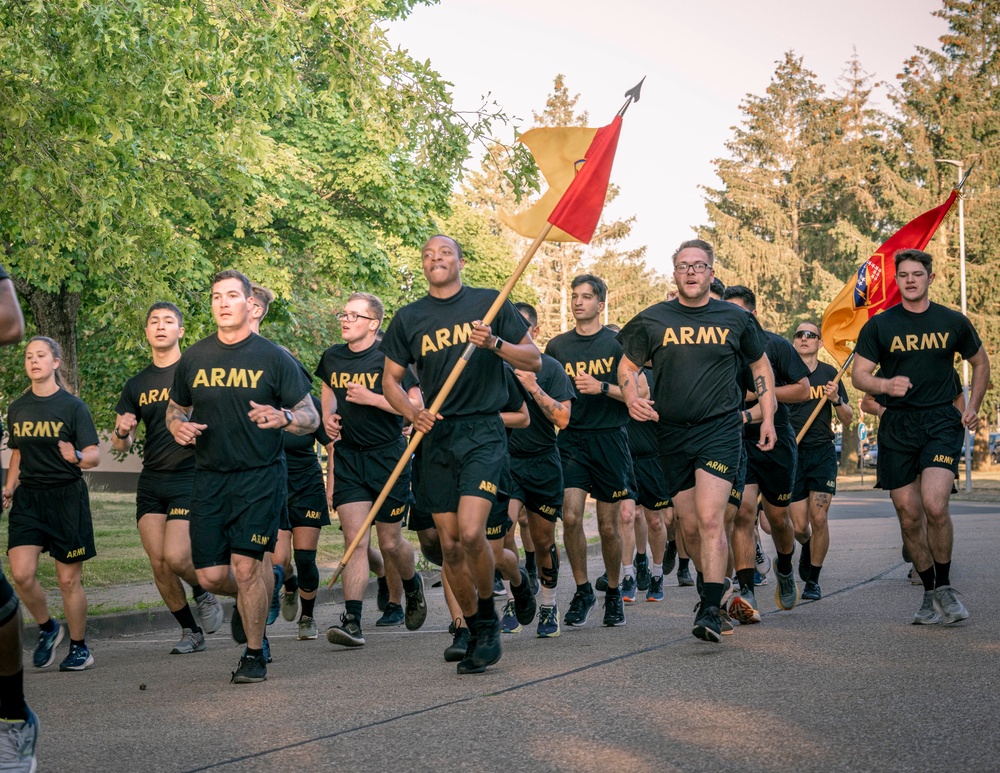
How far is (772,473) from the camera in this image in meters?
10.2

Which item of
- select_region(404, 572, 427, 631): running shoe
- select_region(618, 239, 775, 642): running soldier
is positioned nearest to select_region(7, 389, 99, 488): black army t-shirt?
select_region(404, 572, 427, 631): running shoe

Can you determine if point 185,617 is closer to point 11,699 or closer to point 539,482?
point 539,482

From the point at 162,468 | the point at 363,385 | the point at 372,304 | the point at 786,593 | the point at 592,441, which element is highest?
the point at 372,304

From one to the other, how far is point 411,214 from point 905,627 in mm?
20894

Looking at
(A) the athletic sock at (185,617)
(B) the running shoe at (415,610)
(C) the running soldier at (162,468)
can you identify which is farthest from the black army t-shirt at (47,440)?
(B) the running shoe at (415,610)

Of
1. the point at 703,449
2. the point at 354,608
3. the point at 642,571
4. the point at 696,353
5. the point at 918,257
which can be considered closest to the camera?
the point at 703,449

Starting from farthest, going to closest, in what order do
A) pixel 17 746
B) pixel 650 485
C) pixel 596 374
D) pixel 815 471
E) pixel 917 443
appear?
pixel 650 485 < pixel 815 471 < pixel 596 374 < pixel 917 443 < pixel 17 746

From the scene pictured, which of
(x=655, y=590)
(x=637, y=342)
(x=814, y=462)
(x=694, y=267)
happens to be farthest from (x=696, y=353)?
(x=814, y=462)

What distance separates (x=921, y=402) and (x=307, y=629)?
4488mm

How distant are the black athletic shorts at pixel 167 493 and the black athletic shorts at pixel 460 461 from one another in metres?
2.09

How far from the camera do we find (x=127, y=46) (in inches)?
462

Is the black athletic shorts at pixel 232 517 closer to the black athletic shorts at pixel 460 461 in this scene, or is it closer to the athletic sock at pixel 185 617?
the black athletic shorts at pixel 460 461

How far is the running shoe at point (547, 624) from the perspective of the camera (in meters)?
8.77

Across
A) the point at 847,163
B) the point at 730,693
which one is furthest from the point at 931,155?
the point at 730,693
